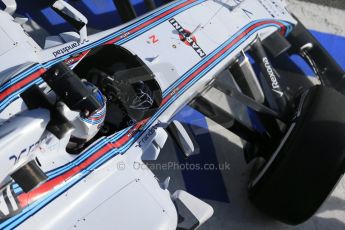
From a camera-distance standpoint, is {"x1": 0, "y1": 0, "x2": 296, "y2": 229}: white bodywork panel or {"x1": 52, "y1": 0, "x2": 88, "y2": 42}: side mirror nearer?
{"x1": 0, "y1": 0, "x2": 296, "y2": 229}: white bodywork panel

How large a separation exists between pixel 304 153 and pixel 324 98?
50 cm

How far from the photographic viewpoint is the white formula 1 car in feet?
7.05

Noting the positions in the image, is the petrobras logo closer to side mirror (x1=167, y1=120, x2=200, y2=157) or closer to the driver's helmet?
the driver's helmet

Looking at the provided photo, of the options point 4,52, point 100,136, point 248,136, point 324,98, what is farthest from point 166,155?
point 4,52

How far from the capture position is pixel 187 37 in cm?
357

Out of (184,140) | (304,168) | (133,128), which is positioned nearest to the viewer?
(133,128)

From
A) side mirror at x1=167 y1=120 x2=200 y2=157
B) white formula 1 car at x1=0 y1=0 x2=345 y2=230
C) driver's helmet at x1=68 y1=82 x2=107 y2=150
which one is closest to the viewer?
white formula 1 car at x1=0 y1=0 x2=345 y2=230

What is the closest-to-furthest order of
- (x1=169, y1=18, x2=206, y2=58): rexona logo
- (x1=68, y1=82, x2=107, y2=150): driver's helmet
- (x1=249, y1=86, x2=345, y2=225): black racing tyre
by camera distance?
(x1=68, y1=82, x2=107, y2=150): driver's helmet < (x1=249, y1=86, x2=345, y2=225): black racing tyre < (x1=169, y1=18, x2=206, y2=58): rexona logo

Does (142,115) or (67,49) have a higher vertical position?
(67,49)

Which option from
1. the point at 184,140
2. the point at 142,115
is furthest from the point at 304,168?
the point at 142,115

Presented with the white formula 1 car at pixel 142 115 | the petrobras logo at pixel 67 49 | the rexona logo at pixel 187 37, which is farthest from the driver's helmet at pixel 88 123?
the rexona logo at pixel 187 37

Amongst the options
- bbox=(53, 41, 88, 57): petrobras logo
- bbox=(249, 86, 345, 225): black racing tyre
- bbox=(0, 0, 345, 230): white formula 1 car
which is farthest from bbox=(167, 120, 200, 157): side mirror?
bbox=(53, 41, 88, 57): petrobras logo

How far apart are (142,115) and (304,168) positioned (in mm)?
1149

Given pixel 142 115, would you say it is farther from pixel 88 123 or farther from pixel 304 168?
pixel 304 168
